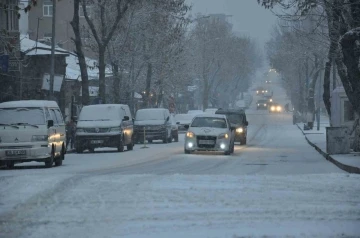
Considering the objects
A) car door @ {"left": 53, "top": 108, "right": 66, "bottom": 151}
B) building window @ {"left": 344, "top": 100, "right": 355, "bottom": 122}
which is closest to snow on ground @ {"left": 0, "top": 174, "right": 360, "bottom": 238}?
car door @ {"left": 53, "top": 108, "right": 66, "bottom": 151}

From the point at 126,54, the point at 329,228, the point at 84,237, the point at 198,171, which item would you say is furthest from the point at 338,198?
the point at 126,54

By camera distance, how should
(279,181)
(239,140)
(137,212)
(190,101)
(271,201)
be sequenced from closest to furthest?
(137,212), (271,201), (279,181), (239,140), (190,101)

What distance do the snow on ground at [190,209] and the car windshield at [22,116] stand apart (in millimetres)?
9387

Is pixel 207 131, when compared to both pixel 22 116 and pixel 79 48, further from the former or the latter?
pixel 79 48

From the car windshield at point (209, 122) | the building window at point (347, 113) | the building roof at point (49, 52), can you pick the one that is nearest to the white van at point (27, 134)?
the car windshield at point (209, 122)

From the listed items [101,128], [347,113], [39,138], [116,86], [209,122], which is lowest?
[39,138]

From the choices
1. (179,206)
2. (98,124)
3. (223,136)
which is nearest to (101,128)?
Result: (98,124)

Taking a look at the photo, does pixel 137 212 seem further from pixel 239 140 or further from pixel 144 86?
pixel 144 86

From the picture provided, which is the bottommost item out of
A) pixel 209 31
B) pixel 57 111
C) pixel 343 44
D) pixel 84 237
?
pixel 84 237

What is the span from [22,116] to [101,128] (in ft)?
37.1

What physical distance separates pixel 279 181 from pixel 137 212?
6.44 metres

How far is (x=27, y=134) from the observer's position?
90.8 feet

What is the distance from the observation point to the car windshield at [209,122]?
38.6m

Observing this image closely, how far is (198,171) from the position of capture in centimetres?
2503
